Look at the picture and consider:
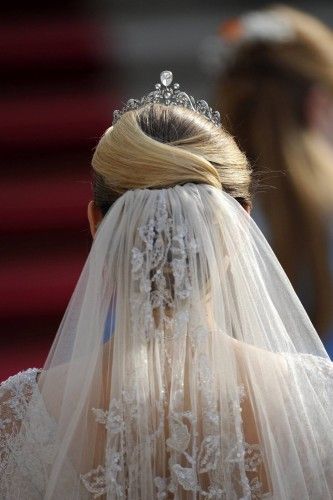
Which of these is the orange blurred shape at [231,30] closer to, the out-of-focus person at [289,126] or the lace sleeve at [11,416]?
the out-of-focus person at [289,126]

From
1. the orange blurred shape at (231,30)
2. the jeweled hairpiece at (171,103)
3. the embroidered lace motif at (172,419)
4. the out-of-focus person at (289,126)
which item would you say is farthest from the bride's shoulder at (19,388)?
the orange blurred shape at (231,30)

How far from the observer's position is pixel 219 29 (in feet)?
10.8

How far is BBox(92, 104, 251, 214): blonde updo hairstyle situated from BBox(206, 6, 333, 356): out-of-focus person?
1.89 meters

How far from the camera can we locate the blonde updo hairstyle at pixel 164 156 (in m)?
1.27

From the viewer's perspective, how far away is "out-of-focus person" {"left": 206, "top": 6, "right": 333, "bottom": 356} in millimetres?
3246

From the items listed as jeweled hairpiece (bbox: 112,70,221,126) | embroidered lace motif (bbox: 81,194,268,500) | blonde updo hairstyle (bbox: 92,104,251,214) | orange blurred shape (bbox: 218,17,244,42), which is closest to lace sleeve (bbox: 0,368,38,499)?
embroidered lace motif (bbox: 81,194,268,500)

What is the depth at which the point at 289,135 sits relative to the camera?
3262 mm

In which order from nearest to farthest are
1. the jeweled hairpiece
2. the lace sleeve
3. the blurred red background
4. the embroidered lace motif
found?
the embroidered lace motif < the lace sleeve < the jeweled hairpiece < the blurred red background

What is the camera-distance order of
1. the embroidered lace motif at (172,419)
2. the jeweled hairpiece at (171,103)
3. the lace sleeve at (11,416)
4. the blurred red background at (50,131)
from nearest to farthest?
the embroidered lace motif at (172,419), the lace sleeve at (11,416), the jeweled hairpiece at (171,103), the blurred red background at (50,131)

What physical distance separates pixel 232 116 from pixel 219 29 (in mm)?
298

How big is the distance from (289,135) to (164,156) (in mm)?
2052

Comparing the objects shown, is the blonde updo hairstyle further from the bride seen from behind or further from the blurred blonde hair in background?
the blurred blonde hair in background

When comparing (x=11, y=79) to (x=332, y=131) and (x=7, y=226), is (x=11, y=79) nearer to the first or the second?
(x=7, y=226)

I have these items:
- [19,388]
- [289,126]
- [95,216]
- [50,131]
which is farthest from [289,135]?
[19,388]
